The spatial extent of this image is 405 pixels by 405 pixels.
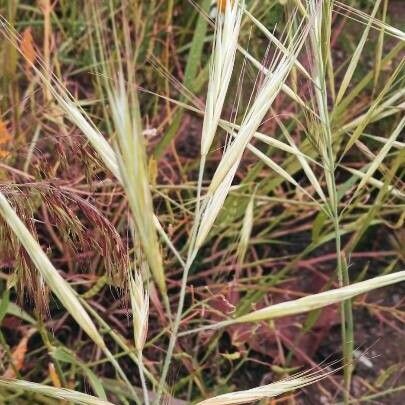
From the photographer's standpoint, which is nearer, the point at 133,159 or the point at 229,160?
the point at 133,159

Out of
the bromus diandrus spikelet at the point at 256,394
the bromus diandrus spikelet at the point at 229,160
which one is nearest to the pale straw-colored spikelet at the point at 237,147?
the bromus diandrus spikelet at the point at 229,160

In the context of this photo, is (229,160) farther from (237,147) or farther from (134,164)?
(134,164)

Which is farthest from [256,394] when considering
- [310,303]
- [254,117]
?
[254,117]

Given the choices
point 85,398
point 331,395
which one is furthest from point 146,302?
point 331,395

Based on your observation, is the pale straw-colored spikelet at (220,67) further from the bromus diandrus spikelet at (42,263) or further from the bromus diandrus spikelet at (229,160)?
the bromus diandrus spikelet at (42,263)

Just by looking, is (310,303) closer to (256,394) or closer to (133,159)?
(256,394)

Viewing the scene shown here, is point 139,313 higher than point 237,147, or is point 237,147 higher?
point 237,147

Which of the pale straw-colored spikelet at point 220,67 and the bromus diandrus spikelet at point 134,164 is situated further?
the pale straw-colored spikelet at point 220,67

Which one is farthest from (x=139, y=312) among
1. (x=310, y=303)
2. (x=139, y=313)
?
(x=310, y=303)

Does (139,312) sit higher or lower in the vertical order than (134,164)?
lower

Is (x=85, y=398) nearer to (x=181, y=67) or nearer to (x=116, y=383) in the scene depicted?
(x=116, y=383)

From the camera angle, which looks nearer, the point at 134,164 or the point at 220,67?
the point at 134,164
